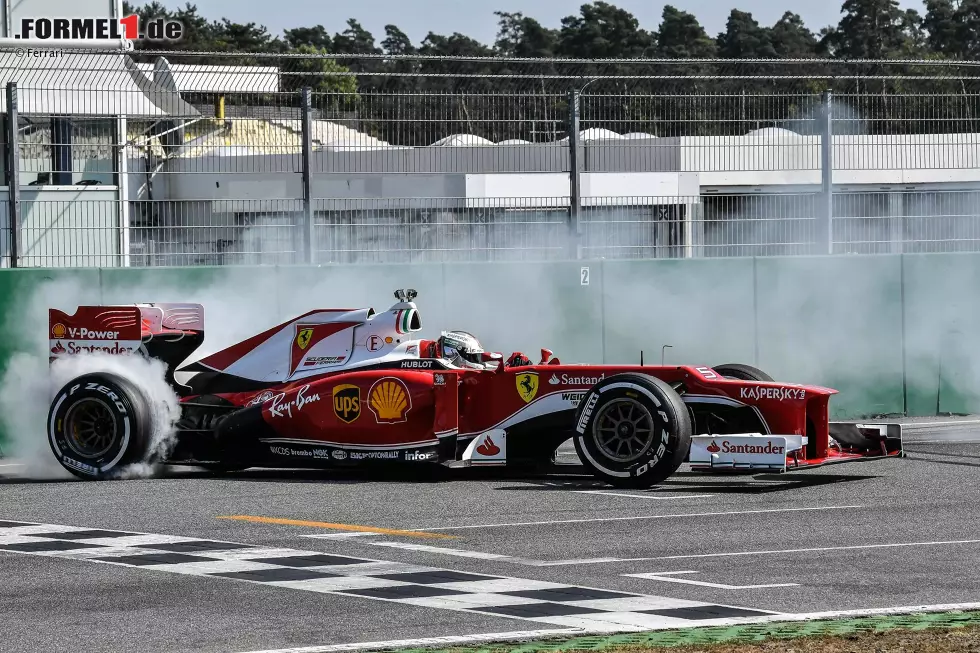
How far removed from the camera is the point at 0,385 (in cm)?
1512

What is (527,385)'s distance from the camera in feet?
40.5

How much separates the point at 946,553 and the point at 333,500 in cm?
447

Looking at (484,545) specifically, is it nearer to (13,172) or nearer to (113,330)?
(113,330)

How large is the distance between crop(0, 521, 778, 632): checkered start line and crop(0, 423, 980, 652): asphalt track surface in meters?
0.04

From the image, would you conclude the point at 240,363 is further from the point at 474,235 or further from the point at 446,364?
the point at 474,235

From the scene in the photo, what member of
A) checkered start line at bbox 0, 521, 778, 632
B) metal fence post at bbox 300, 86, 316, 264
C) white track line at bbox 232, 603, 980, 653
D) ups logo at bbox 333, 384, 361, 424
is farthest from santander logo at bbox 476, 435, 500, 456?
white track line at bbox 232, 603, 980, 653

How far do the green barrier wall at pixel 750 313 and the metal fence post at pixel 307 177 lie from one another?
32 centimetres

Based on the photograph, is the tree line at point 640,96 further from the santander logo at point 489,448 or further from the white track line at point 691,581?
the white track line at point 691,581

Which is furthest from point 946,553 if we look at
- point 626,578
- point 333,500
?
point 333,500

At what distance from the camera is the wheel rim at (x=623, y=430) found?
1169 centimetres

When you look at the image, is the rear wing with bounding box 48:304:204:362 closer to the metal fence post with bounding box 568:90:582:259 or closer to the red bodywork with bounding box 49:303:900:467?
the red bodywork with bounding box 49:303:900:467

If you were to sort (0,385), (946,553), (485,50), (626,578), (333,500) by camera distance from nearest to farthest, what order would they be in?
(626,578) < (946,553) < (333,500) < (0,385) < (485,50)

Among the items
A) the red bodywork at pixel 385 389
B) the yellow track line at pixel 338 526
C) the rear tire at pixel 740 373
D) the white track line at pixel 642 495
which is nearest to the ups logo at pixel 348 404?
the red bodywork at pixel 385 389

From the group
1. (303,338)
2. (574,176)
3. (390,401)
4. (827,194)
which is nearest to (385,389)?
(390,401)
